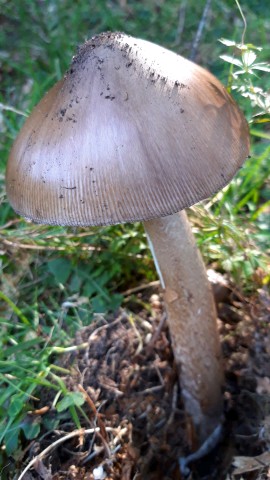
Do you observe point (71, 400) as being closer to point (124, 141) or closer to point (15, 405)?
point (15, 405)

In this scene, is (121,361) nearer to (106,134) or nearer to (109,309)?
(109,309)

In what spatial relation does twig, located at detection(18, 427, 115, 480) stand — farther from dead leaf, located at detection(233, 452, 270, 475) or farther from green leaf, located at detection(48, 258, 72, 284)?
green leaf, located at detection(48, 258, 72, 284)

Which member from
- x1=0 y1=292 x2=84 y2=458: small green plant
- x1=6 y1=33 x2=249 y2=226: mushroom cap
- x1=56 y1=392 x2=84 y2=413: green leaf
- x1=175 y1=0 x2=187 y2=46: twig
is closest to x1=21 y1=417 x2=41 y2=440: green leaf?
x1=0 y1=292 x2=84 y2=458: small green plant

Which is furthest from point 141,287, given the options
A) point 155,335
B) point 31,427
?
point 31,427

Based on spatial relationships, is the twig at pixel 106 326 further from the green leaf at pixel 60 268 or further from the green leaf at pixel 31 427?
the green leaf at pixel 31 427

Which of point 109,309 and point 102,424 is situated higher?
point 109,309

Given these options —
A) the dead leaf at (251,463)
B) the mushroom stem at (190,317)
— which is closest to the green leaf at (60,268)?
the mushroom stem at (190,317)

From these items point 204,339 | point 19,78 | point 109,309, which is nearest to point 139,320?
point 109,309
